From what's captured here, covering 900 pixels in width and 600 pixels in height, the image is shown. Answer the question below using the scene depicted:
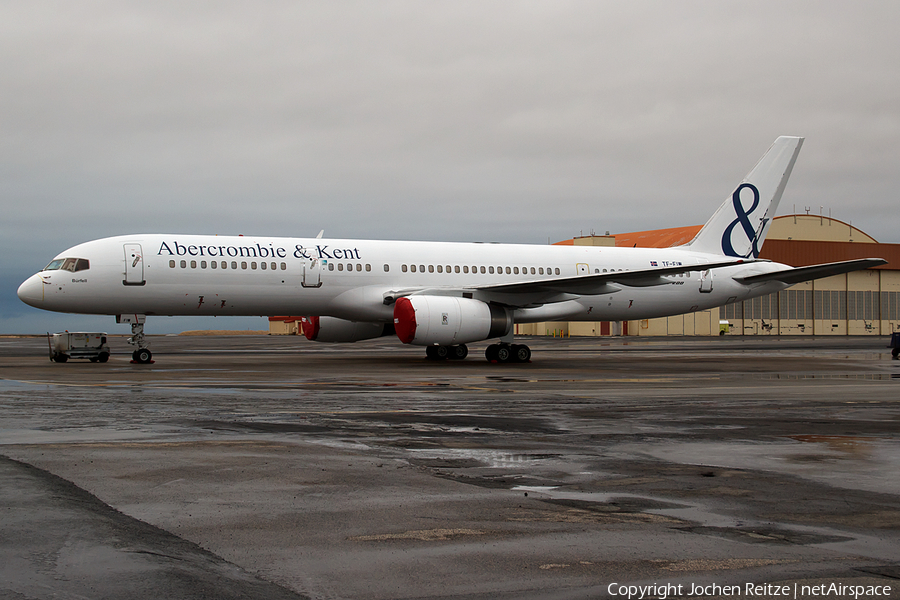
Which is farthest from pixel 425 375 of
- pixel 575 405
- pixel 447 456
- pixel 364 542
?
pixel 364 542

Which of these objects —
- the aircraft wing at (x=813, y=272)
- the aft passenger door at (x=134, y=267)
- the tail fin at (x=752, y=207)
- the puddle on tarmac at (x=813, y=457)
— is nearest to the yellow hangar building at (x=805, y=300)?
the tail fin at (x=752, y=207)

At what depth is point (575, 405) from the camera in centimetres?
1290

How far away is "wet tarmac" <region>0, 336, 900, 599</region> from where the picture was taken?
4094 millimetres

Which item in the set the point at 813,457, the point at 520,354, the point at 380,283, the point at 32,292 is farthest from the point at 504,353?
the point at 813,457

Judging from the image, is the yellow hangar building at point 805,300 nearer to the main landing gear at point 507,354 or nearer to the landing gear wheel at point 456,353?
the landing gear wheel at point 456,353

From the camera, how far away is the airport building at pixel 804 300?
68.9 metres

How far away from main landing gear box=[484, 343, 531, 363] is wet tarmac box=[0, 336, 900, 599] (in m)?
13.4

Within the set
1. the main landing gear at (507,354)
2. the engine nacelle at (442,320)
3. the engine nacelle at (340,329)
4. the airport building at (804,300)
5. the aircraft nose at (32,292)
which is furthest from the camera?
the airport building at (804,300)

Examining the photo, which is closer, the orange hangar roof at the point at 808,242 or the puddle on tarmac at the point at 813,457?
the puddle on tarmac at the point at 813,457

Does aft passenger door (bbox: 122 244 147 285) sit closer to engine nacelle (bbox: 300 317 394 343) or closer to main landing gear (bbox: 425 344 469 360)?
engine nacelle (bbox: 300 317 394 343)

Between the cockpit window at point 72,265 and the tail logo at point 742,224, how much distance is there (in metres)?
24.3

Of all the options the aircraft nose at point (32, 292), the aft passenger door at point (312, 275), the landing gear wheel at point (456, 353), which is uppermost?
the aft passenger door at point (312, 275)

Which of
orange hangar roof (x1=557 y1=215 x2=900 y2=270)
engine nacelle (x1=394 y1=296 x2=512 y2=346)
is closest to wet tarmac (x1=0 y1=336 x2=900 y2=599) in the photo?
engine nacelle (x1=394 y1=296 x2=512 y2=346)

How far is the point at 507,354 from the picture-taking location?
2656 centimetres
